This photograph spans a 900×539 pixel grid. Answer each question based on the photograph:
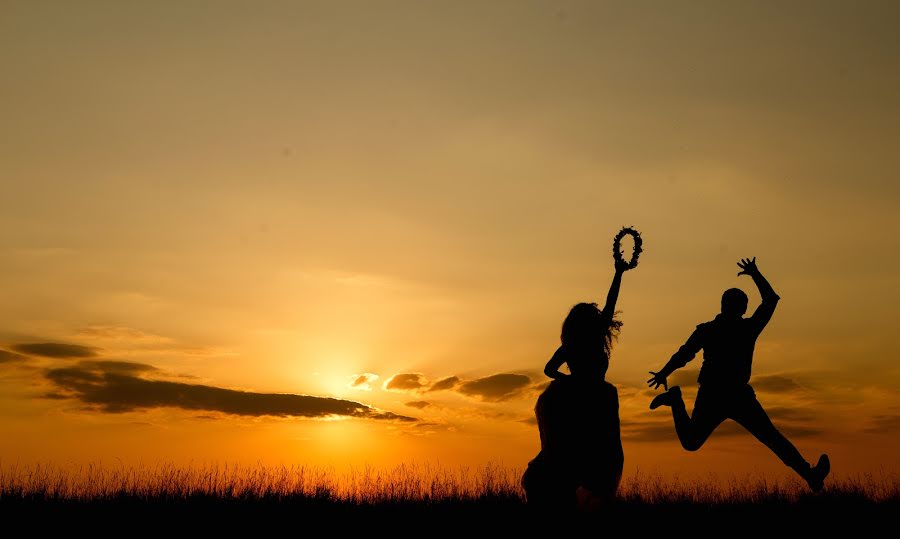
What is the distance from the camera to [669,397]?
10859 millimetres

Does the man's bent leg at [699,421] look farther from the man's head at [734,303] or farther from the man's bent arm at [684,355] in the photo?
the man's head at [734,303]

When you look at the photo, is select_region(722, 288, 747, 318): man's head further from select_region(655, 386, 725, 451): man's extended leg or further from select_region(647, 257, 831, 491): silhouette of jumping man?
select_region(655, 386, 725, 451): man's extended leg

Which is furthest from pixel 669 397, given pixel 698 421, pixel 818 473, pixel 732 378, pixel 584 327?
pixel 584 327

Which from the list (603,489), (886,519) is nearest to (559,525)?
(603,489)

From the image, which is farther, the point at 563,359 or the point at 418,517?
the point at 418,517

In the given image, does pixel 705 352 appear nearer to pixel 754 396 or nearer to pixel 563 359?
pixel 754 396

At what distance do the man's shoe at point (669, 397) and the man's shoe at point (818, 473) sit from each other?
184 centimetres

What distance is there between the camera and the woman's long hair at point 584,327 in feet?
22.6

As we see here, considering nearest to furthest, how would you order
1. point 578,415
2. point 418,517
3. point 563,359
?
point 578,415 < point 563,359 < point 418,517

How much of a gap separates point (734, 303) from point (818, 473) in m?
2.40

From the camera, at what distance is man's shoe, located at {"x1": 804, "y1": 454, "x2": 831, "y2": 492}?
10492mm

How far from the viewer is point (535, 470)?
6.79 m

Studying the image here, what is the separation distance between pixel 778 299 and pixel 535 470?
5122 millimetres

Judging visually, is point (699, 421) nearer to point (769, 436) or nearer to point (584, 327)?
point (769, 436)
